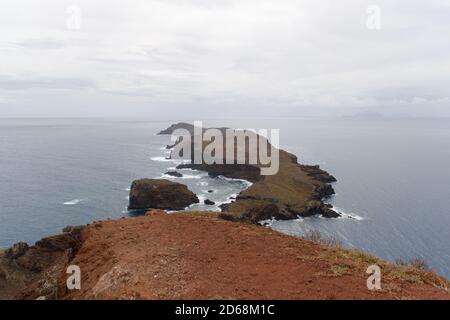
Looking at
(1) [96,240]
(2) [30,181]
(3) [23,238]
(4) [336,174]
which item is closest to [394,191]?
(4) [336,174]

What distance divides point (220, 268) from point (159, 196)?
241 feet

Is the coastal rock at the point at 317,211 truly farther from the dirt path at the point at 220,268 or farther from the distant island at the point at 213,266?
the dirt path at the point at 220,268

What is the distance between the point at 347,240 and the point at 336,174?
6648 centimetres

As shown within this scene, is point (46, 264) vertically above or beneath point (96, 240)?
beneath

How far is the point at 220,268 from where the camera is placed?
14906mm

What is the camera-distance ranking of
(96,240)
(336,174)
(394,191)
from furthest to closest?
1. (336,174)
2. (394,191)
3. (96,240)

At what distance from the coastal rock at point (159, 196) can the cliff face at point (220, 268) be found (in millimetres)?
64129

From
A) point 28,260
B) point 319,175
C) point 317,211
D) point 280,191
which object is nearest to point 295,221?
point 317,211

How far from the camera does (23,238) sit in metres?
64.8

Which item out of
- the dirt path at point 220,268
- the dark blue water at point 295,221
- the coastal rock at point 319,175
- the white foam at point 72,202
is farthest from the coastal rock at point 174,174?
the dirt path at point 220,268

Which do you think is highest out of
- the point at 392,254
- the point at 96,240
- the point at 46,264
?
the point at 96,240

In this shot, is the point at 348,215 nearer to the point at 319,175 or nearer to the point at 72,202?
the point at 319,175

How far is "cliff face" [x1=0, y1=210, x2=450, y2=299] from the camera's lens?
43.5ft
